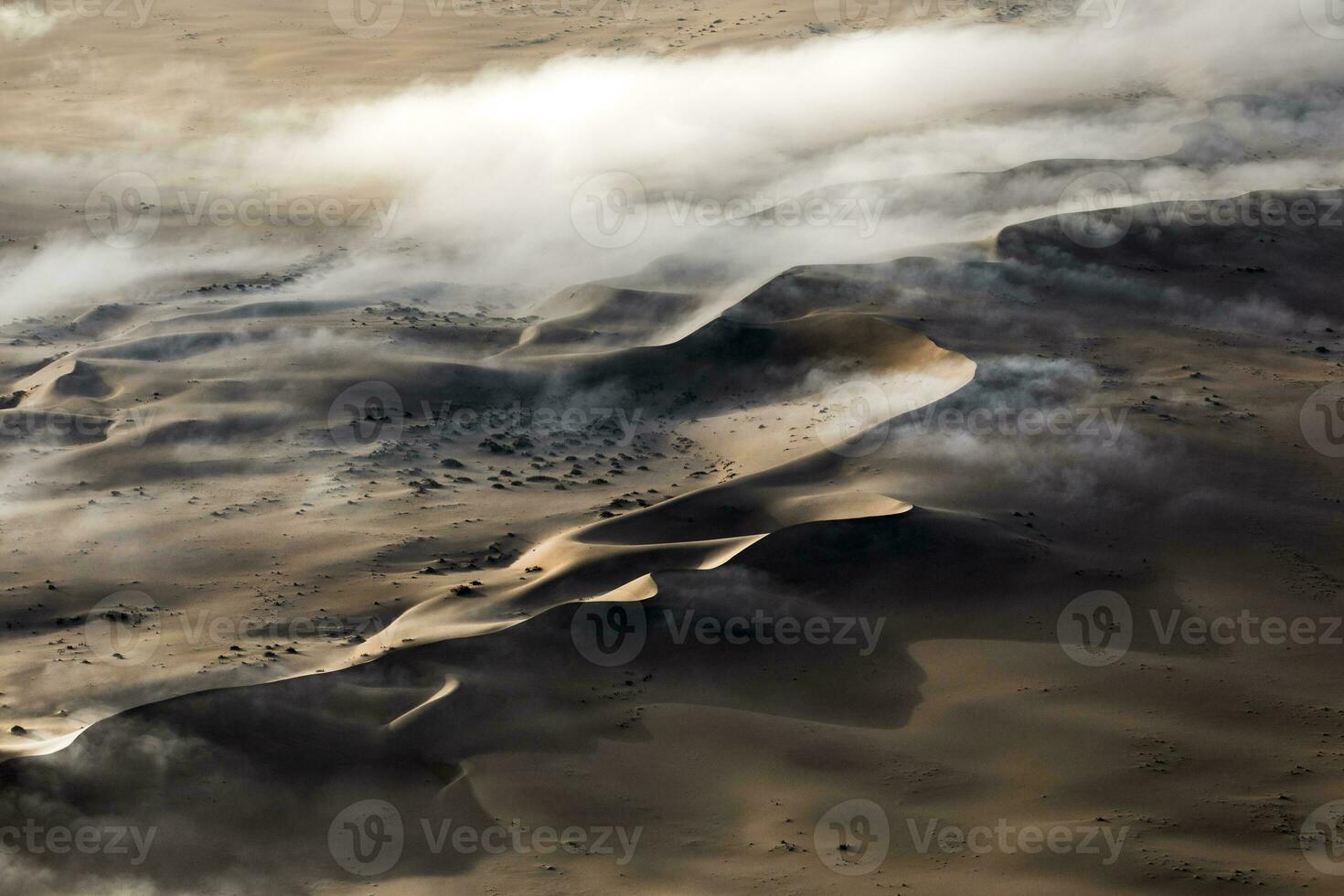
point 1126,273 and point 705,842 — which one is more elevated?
point 1126,273

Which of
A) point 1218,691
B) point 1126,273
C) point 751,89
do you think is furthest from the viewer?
point 751,89

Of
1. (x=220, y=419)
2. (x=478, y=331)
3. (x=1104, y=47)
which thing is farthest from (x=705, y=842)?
(x=1104, y=47)

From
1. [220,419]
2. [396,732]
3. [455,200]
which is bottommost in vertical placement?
[396,732]

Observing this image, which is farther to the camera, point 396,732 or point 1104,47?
point 1104,47

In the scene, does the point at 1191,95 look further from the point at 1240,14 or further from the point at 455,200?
Answer: the point at 455,200

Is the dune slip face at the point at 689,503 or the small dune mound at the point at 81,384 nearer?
the dune slip face at the point at 689,503

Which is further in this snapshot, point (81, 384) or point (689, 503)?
point (81, 384)

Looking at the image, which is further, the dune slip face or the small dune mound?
the small dune mound

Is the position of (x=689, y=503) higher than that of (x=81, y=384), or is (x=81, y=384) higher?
(x=81, y=384)
